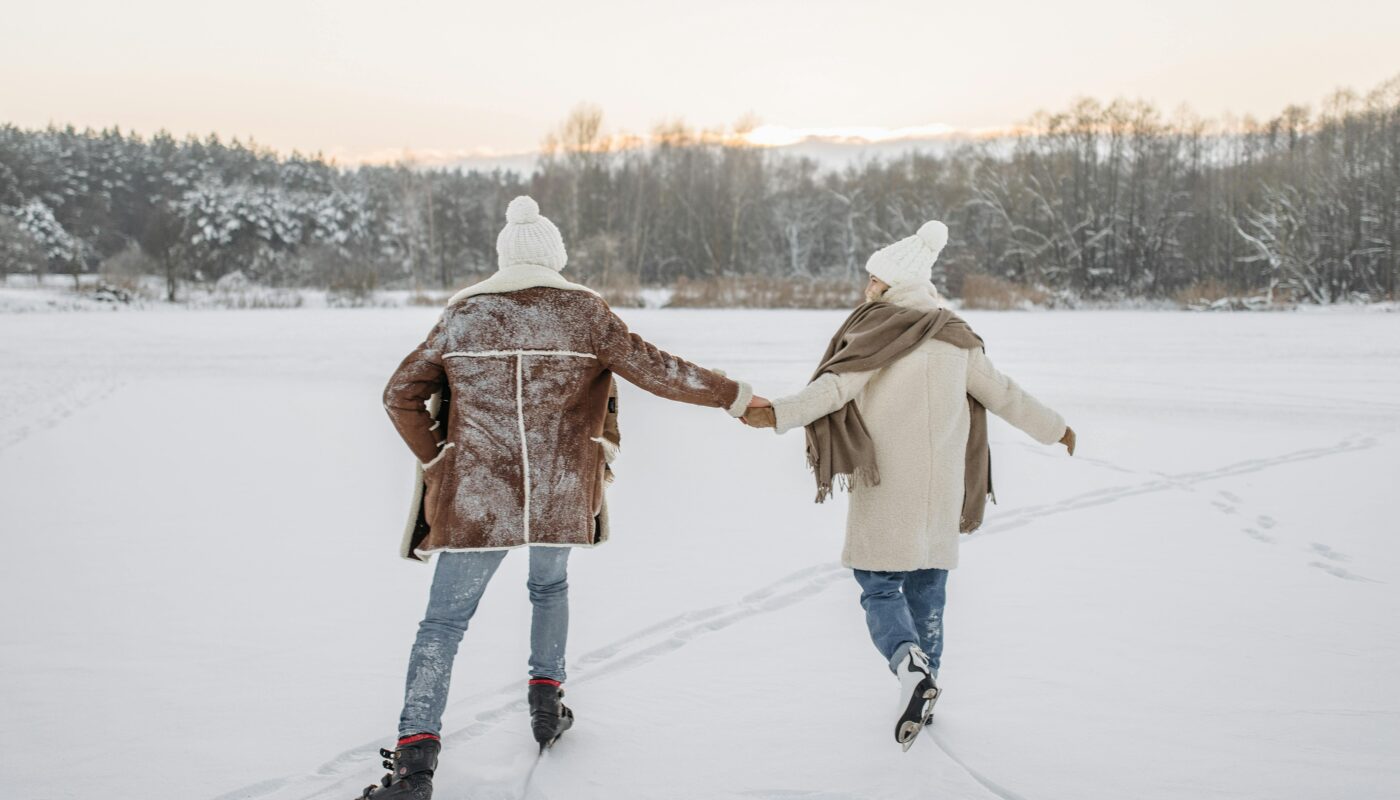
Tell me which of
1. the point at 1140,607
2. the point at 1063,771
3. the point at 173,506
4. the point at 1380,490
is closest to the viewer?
the point at 1063,771

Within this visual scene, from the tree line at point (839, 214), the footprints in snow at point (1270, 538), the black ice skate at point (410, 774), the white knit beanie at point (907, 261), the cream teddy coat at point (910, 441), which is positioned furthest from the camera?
the tree line at point (839, 214)

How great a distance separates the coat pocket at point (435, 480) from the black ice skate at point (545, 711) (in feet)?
2.25

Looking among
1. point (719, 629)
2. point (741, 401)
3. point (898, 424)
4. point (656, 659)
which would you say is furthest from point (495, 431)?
point (719, 629)

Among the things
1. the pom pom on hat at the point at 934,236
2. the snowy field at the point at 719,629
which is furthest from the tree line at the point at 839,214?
the pom pom on hat at the point at 934,236

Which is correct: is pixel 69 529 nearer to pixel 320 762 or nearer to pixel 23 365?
pixel 320 762

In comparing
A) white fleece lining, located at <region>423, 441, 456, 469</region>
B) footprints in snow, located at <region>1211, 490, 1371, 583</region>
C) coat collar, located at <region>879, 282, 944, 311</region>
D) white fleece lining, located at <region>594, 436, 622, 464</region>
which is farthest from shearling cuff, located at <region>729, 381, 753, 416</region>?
A: footprints in snow, located at <region>1211, 490, 1371, 583</region>

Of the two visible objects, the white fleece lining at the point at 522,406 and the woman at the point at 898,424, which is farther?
the woman at the point at 898,424

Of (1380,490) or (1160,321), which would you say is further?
(1160,321)

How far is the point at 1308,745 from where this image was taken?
11.1ft

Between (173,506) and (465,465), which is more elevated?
(465,465)

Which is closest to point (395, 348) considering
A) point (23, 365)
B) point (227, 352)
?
point (227, 352)

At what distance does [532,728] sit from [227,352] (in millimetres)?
18547

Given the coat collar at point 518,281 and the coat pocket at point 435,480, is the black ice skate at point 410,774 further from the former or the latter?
the coat collar at point 518,281

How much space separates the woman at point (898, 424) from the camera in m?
3.26
